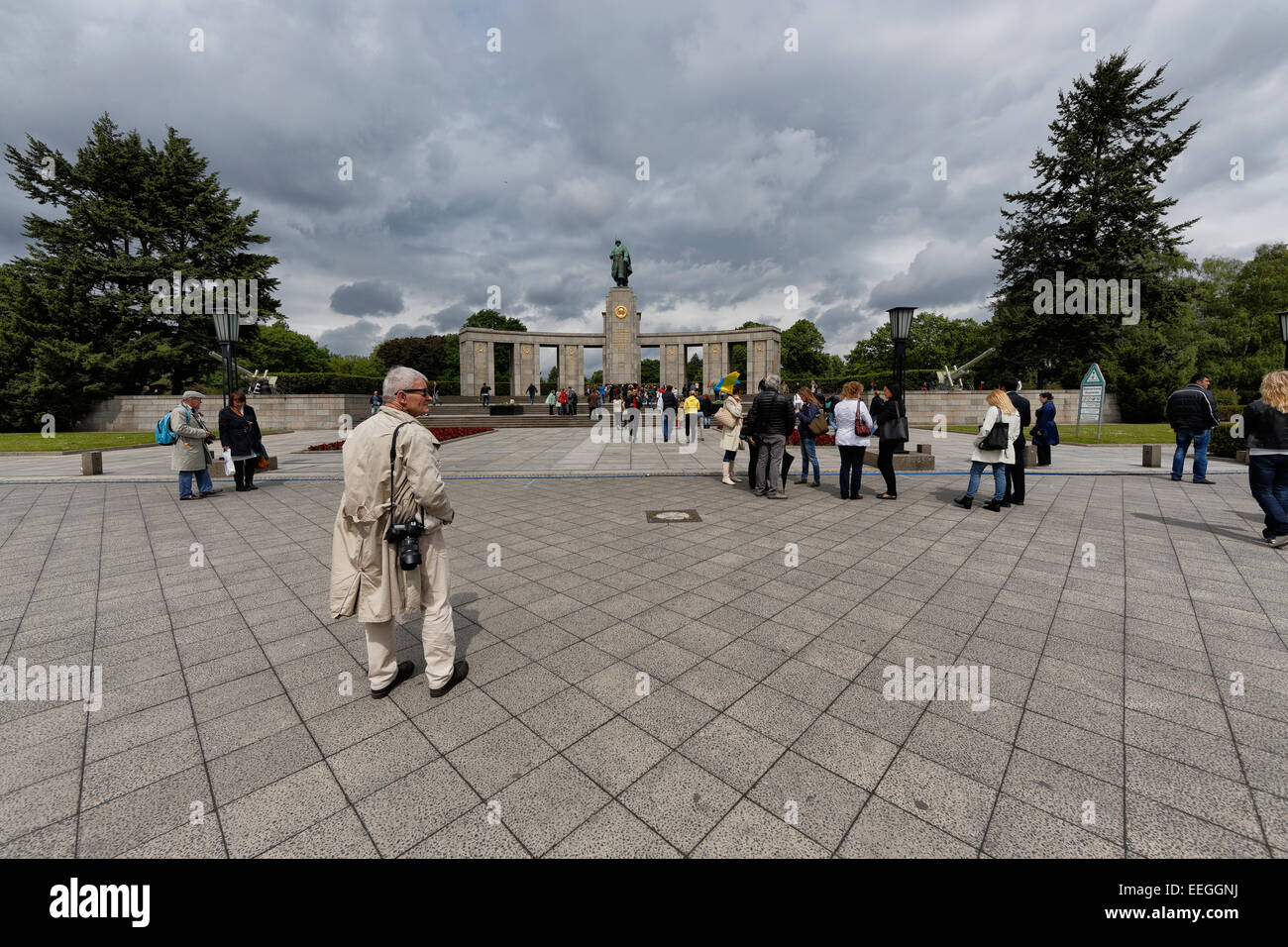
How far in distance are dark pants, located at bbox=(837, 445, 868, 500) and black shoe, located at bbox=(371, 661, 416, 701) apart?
755 centimetres

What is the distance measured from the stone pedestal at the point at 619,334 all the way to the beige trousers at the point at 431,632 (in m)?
42.9

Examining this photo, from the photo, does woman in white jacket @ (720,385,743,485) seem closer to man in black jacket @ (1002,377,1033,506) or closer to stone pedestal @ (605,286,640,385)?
man in black jacket @ (1002,377,1033,506)

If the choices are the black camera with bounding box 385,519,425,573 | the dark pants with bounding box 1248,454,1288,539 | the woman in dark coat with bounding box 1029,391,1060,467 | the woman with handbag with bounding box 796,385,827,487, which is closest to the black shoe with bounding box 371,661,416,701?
the black camera with bounding box 385,519,425,573

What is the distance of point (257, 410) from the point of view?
95.2ft

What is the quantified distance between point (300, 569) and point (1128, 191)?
4513cm

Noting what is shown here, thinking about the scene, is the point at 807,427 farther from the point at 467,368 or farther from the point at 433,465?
the point at 467,368

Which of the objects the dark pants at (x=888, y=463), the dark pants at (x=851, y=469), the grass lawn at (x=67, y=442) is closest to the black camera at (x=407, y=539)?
the dark pants at (x=851, y=469)

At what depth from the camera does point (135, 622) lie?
4.43 metres

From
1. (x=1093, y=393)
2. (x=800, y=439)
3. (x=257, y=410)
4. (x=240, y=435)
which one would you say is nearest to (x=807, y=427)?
(x=800, y=439)

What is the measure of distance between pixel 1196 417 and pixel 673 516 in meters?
10.9

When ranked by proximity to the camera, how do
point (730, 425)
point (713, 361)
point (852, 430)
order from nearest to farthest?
1. point (852, 430)
2. point (730, 425)
3. point (713, 361)

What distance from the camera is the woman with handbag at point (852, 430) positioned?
8.73 metres

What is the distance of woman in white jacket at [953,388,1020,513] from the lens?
7.87m
